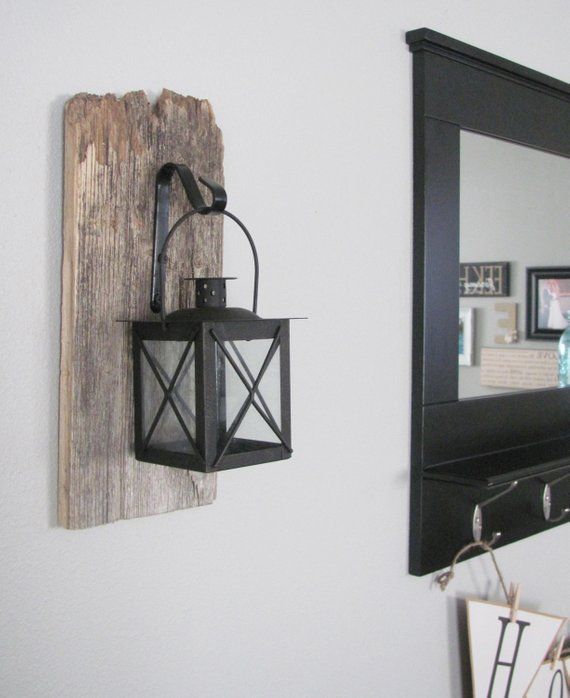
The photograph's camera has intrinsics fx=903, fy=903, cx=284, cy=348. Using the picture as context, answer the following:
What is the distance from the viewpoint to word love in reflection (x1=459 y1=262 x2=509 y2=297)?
137 cm

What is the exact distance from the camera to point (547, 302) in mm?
1524

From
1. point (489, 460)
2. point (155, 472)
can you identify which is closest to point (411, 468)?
point (489, 460)

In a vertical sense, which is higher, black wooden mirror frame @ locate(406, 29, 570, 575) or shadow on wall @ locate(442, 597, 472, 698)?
black wooden mirror frame @ locate(406, 29, 570, 575)

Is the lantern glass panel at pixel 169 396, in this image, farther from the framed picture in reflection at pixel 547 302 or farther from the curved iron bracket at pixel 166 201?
the framed picture in reflection at pixel 547 302

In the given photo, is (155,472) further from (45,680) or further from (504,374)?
(504,374)

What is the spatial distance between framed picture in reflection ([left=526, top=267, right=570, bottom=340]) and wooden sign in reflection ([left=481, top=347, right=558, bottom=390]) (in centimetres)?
3

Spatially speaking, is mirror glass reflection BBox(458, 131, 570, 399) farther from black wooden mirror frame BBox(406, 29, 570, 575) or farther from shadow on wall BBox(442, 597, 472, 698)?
shadow on wall BBox(442, 597, 472, 698)

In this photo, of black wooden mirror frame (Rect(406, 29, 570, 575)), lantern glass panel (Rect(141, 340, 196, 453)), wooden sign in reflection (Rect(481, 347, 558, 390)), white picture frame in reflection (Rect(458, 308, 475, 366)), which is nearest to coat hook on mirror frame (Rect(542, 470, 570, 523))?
black wooden mirror frame (Rect(406, 29, 570, 575))

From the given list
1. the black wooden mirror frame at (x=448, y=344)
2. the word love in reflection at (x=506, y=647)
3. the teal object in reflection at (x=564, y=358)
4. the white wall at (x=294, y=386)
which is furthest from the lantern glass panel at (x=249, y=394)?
the teal object in reflection at (x=564, y=358)

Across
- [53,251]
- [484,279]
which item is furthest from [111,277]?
[484,279]

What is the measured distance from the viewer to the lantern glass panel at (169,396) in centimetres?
88

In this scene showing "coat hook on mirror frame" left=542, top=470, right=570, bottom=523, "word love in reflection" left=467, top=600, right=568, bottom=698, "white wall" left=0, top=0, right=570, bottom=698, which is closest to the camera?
"white wall" left=0, top=0, right=570, bottom=698

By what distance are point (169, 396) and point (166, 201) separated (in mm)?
204

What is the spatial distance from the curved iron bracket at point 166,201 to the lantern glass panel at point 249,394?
0.10 metres
